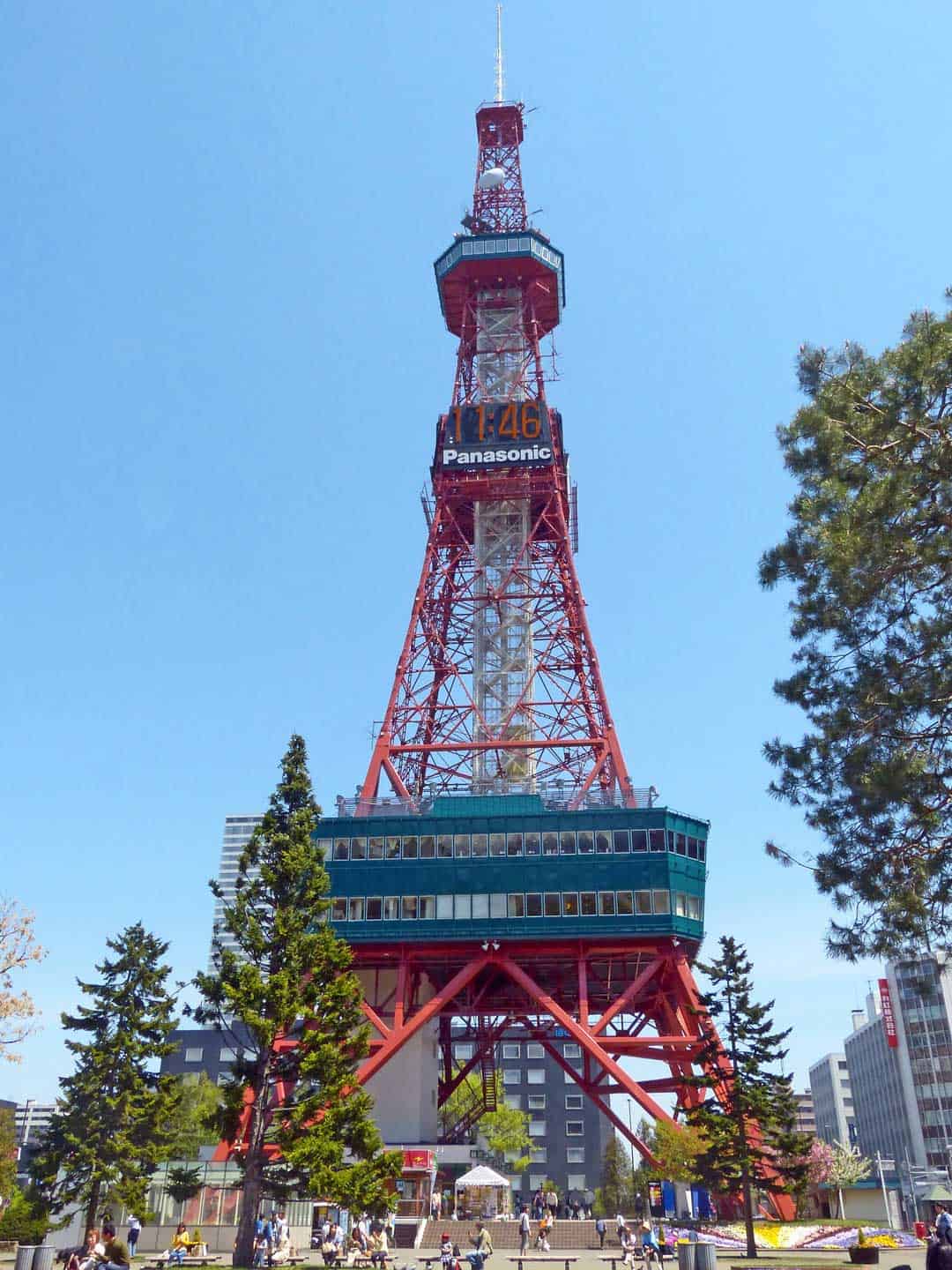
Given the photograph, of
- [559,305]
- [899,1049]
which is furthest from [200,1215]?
[899,1049]

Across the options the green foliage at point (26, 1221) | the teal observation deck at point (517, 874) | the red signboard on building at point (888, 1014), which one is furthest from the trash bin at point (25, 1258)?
the red signboard on building at point (888, 1014)

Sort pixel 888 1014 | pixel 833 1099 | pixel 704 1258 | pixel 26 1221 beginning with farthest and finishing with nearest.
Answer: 1. pixel 833 1099
2. pixel 888 1014
3. pixel 26 1221
4. pixel 704 1258

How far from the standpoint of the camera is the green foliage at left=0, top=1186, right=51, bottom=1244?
37.2 metres

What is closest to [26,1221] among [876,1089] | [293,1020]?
[293,1020]

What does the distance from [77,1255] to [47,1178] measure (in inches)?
453

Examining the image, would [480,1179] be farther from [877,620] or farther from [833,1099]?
[833,1099]

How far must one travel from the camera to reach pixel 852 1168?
A: 6762cm

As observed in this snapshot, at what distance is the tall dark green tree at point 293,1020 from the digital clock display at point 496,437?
40007mm

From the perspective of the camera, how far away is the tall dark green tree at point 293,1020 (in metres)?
30.5

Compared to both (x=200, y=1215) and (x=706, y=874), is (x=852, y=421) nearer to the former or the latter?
(x=200, y=1215)

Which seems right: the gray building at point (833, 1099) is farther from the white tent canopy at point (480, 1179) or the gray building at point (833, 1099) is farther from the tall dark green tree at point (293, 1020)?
the tall dark green tree at point (293, 1020)

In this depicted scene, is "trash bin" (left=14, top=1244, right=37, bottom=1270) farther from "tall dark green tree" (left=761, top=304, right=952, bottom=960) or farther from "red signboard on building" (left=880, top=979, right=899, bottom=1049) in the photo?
"red signboard on building" (left=880, top=979, right=899, bottom=1049)

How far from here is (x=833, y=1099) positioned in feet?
431

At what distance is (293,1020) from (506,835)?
83.8 ft
